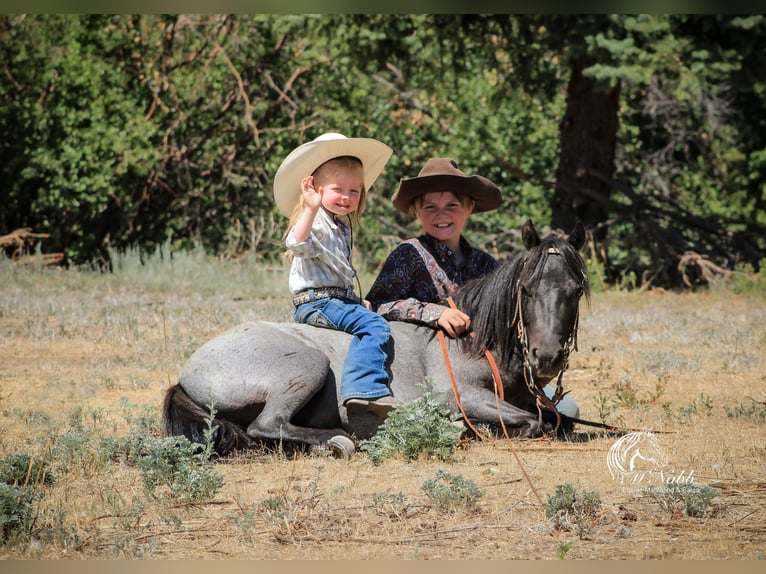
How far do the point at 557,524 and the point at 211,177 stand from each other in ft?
45.4

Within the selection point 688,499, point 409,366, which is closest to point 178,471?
point 409,366

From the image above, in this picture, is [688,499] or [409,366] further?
[409,366]

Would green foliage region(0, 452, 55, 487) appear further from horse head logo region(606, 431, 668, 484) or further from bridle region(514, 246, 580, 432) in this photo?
horse head logo region(606, 431, 668, 484)

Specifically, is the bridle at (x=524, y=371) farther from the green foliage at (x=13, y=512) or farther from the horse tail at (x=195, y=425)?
the green foliage at (x=13, y=512)

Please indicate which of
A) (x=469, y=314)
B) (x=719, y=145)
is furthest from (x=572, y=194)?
(x=469, y=314)

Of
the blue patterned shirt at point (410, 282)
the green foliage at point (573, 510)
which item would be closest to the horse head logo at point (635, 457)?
the green foliage at point (573, 510)

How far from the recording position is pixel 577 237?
240 inches

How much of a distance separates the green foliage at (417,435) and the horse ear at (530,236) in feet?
3.59

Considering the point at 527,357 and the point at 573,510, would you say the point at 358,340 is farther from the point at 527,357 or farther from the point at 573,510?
the point at 573,510

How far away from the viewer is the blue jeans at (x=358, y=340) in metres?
6.07

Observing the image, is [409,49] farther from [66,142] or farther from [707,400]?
[707,400]

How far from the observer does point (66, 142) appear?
53.8 feet

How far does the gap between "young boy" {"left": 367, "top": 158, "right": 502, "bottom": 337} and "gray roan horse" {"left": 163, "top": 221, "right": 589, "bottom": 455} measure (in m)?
0.23

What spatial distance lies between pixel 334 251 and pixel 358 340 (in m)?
0.57
